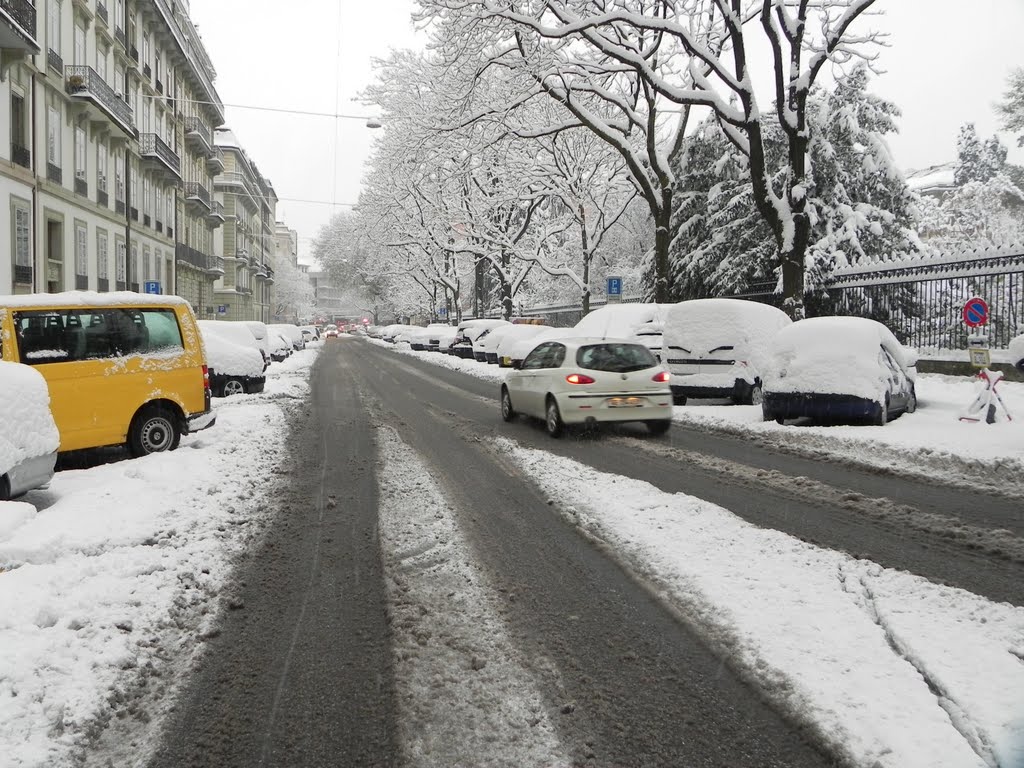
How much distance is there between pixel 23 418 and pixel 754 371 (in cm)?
1133

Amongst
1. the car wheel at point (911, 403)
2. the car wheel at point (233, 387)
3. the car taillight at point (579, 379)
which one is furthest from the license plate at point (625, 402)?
the car wheel at point (233, 387)

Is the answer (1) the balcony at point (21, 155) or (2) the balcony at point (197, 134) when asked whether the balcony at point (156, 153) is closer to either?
(2) the balcony at point (197, 134)

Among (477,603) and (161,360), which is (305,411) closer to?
(161,360)

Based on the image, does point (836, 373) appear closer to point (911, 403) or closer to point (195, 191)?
point (911, 403)

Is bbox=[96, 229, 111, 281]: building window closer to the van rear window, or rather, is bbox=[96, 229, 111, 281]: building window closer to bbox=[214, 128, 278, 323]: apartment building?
the van rear window

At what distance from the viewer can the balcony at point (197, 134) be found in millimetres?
50188

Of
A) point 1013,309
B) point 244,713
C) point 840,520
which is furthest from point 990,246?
point 244,713

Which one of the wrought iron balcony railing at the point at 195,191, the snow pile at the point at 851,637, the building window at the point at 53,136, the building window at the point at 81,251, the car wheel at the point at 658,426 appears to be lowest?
the snow pile at the point at 851,637

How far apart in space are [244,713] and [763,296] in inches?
868

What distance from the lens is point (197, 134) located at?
50.3 metres

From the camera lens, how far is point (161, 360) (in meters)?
9.31

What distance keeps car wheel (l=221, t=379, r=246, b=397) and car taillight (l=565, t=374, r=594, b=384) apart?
8.85 m

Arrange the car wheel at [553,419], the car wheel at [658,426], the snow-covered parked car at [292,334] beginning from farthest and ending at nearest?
the snow-covered parked car at [292,334]
the car wheel at [658,426]
the car wheel at [553,419]

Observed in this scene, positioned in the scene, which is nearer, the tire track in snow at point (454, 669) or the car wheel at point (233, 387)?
the tire track in snow at point (454, 669)
